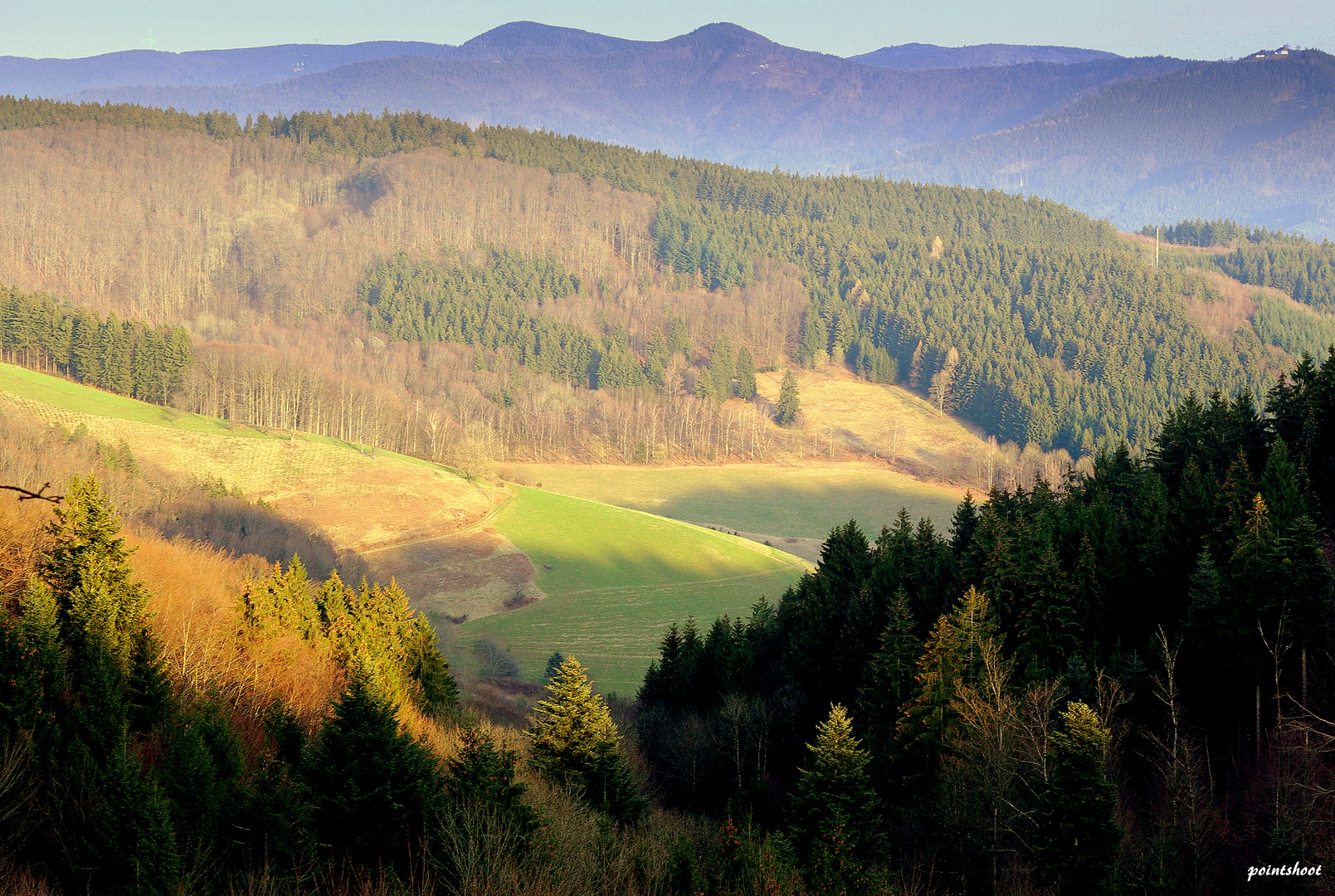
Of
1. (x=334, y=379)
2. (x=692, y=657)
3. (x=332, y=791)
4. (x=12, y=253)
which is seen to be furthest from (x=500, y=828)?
(x=12, y=253)

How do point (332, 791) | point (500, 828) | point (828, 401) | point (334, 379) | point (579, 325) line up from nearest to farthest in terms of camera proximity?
point (500, 828) < point (332, 791) < point (334, 379) < point (828, 401) < point (579, 325)

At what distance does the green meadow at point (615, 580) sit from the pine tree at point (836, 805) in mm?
34051

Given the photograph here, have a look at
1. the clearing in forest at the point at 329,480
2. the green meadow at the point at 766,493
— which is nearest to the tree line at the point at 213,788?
the clearing in forest at the point at 329,480

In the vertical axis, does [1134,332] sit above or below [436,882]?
above

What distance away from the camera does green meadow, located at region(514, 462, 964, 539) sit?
11119cm

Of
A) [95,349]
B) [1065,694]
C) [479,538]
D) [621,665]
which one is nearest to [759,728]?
[1065,694]

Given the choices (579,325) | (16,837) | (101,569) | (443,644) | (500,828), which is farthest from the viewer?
(579,325)

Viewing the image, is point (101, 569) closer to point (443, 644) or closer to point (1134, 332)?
point (443, 644)

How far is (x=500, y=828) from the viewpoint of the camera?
652 inches

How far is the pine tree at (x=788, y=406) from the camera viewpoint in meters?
161

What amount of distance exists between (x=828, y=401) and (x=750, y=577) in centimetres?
9350

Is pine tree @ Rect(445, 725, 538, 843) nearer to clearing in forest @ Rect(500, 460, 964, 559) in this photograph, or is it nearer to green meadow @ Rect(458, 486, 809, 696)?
green meadow @ Rect(458, 486, 809, 696)

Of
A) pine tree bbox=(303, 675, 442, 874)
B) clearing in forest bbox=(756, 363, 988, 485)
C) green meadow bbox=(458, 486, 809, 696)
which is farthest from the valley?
clearing in forest bbox=(756, 363, 988, 485)

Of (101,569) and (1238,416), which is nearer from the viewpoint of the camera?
(101,569)
